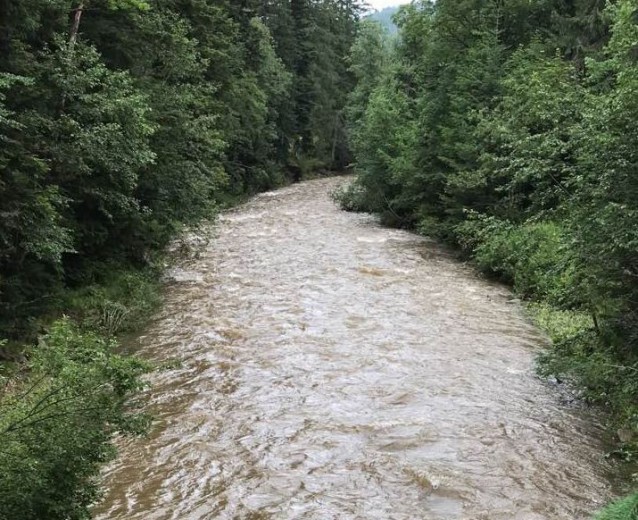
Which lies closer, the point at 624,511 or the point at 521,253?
the point at 624,511

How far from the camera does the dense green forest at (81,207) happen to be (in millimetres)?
4789

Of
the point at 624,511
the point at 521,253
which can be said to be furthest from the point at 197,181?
the point at 624,511

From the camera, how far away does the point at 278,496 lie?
6.68 meters

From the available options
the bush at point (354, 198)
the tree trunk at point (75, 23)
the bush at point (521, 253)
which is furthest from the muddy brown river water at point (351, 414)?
the bush at point (354, 198)

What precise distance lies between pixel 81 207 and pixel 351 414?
7862 millimetres

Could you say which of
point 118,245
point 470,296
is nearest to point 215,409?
point 118,245

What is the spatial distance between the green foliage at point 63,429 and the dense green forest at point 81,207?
0.01 metres

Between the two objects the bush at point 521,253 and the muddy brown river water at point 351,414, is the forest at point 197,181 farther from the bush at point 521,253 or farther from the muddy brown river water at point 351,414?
the muddy brown river water at point 351,414

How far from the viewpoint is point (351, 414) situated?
8.76 metres

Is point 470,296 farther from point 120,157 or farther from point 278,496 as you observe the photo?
point 278,496

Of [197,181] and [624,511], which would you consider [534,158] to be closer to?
[624,511]

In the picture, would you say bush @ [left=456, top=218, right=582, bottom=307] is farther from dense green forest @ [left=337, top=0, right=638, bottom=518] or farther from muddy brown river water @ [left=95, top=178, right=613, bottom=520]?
muddy brown river water @ [left=95, top=178, right=613, bottom=520]

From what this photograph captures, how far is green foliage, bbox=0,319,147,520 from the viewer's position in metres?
4.34

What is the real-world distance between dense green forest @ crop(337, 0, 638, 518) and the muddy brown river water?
881 millimetres
